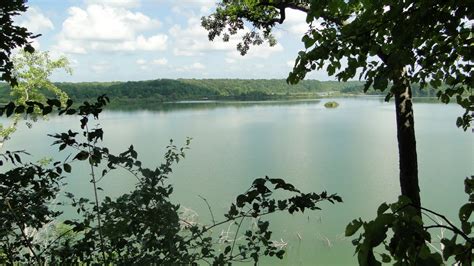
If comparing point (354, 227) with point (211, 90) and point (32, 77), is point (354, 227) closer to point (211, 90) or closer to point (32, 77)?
A: point (32, 77)

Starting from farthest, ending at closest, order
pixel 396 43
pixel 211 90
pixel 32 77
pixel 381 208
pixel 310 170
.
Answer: pixel 211 90
pixel 310 170
pixel 32 77
pixel 396 43
pixel 381 208

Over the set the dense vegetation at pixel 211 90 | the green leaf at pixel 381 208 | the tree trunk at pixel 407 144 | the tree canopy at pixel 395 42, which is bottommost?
the dense vegetation at pixel 211 90

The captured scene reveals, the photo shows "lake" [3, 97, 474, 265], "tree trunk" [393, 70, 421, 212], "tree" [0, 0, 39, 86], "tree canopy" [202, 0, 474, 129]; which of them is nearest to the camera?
"tree canopy" [202, 0, 474, 129]

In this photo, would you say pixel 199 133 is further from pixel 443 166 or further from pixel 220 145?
pixel 443 166

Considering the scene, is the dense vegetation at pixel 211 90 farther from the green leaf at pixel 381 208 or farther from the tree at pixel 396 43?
the green leaf at pixel 381 208

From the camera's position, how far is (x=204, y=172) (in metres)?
18.4

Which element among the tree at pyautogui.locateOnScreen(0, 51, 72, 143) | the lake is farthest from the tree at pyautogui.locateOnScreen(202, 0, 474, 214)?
the tree at pyautogui.locateOnScreen(0, 51, 72, 143)

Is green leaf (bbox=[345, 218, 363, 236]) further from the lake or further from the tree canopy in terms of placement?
the lake

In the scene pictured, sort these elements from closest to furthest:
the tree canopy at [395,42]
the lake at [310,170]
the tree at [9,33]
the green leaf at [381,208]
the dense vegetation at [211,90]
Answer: the green leaf at [381,208] < the tree canopy at [395,42] < the tree at [9,33] < the lake at [310,170] < the dense vegetation at [211,90]

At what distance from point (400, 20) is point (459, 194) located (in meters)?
14.7

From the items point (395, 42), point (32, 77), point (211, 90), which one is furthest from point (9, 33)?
point (211, 90)

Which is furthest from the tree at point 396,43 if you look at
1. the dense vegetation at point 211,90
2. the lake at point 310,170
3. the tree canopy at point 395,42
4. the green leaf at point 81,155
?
the dense vegetation at point 211,90

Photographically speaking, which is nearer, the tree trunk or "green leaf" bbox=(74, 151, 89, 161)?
"green leaf" bbox=(74, 151, 89, 161)

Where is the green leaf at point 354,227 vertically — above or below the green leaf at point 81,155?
above
